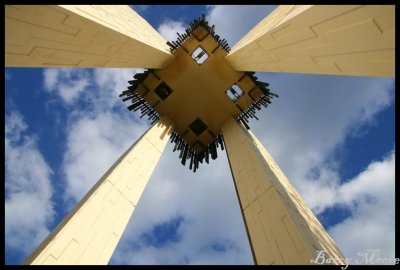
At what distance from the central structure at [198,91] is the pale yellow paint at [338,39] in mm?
5906

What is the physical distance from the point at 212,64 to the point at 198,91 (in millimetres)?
1129

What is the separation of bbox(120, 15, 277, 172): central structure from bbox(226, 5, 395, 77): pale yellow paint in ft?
19.4

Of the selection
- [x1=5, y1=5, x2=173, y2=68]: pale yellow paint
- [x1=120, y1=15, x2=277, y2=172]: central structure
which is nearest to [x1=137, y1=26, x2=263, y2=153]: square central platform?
[x1=120, y1=15, x2=277, y2=172]: central structure

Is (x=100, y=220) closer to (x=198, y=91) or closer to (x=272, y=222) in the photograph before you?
(x=272, y=222)

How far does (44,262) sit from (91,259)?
949mm

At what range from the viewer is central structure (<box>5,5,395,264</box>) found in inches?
140

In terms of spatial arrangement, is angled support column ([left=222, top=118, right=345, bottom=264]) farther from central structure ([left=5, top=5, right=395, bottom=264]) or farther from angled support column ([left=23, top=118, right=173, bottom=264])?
angled support column ([left=23, top=118, right=173, bottom=264])

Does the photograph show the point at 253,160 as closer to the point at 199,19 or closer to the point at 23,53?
the point at 23,53

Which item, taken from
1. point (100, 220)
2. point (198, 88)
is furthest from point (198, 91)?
point (100, 220)

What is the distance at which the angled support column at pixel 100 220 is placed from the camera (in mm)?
4727

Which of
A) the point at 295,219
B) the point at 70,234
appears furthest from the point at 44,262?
the point at 295,219

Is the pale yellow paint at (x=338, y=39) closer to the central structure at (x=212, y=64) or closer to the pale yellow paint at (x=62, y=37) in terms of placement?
the central structure at (x=212, y=64)

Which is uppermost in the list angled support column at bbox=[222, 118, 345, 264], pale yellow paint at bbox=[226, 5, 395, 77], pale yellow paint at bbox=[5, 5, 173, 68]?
pale yellow paint at bbox=[5, 5, 173, 68]

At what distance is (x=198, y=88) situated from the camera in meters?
11.9
